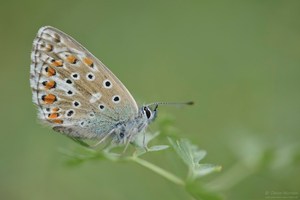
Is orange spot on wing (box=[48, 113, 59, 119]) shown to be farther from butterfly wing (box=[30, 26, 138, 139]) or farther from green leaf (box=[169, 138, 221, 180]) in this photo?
green leaf (box=[169, 138, 221, 180])

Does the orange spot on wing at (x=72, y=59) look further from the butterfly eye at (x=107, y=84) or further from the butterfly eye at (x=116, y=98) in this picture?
the butterfly eye at (x=116, y=98)

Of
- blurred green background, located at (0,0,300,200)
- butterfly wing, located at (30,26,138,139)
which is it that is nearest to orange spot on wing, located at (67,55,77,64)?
butterfly wing, located at (30,26,138,139)

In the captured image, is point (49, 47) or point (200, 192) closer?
point (200, 192)

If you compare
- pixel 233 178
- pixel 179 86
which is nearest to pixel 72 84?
pixel 233 178

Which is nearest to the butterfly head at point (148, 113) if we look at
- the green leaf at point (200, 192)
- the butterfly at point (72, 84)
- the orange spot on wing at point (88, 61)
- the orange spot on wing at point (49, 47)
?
the butterfly at point (72, 84)

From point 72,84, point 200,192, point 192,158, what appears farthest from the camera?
point 72,84

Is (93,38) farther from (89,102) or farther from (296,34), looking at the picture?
(89,102)

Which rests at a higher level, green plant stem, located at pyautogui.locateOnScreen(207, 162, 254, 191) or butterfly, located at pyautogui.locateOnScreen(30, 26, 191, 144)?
butterfly, located at pyautogui.locateOnScreen(30, 26, 191, 144)

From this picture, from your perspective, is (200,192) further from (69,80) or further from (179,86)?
(179,86)
